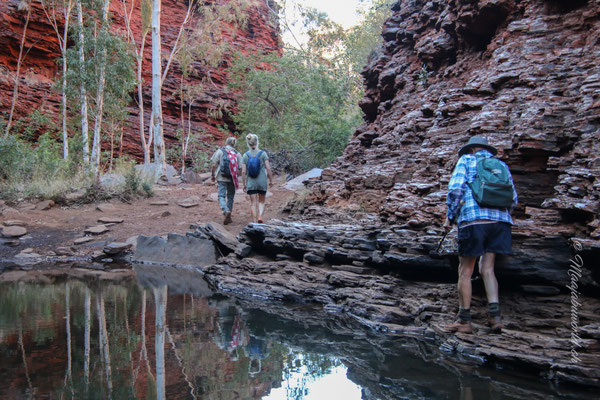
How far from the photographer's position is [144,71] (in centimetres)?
2755

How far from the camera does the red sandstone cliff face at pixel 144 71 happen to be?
22.8 m

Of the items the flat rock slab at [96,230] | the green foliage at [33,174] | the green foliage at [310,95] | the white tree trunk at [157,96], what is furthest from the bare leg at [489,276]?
the white tree trunk at [157,96]

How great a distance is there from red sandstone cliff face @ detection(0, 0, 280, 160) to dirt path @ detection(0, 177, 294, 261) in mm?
9973

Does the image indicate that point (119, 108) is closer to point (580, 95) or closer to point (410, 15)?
point (410, 15)

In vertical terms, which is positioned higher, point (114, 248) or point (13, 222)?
point (13, 222)

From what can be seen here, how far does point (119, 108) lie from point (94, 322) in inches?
641

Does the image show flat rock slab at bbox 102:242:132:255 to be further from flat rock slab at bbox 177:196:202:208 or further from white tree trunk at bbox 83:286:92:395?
white tree trunk at bbox 83:286:92:395

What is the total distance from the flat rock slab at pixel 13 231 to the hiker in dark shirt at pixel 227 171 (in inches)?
184

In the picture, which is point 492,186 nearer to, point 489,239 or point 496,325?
point 489,239

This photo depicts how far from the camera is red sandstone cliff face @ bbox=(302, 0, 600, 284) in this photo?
461cm

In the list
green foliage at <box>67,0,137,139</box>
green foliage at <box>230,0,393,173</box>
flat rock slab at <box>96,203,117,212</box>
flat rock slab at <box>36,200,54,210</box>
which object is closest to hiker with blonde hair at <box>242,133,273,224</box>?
flat rock slab at <box>96,203,117,212</box>

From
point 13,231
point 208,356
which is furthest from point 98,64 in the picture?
point 208,356

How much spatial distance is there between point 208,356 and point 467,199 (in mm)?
2740

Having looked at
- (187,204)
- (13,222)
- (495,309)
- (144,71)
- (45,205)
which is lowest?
(495,309)
